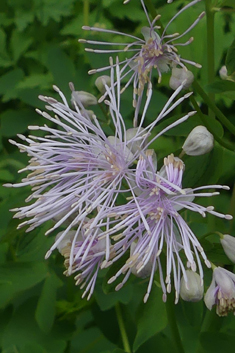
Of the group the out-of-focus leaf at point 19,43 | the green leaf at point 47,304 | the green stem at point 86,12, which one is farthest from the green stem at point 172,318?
the green stem at point 86,12

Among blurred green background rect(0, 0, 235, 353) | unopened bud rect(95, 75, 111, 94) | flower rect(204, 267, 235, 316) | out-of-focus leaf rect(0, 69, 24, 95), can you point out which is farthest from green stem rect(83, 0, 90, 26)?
flower rect(204, 267, 235, 316)

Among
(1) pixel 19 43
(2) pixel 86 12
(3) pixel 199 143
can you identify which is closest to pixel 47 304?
(3) pixel 199 143

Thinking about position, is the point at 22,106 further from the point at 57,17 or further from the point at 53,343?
the point at 53,343

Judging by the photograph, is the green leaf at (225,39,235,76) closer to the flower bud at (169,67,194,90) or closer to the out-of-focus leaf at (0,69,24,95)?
the flower bud at (169,67,194,90)

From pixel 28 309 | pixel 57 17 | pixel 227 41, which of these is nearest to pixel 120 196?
pixel 28 309

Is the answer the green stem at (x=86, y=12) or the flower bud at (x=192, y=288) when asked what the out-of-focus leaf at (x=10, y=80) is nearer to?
the green stem at (x=86, y=12)

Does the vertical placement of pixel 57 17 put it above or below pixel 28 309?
above
